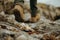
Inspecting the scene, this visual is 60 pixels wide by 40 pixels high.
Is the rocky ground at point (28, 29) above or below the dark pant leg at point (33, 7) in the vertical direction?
below

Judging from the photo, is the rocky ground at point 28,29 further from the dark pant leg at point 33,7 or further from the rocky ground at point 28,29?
the dark pant leg at point 33,7

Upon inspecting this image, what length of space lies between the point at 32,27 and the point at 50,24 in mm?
276

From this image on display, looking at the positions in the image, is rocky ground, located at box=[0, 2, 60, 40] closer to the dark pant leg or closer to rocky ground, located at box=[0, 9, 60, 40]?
rocky ground, located at box=[0, 9, 60, 40]

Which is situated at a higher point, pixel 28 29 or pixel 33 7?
pixel 33 7

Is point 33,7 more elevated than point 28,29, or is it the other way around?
point 33,7

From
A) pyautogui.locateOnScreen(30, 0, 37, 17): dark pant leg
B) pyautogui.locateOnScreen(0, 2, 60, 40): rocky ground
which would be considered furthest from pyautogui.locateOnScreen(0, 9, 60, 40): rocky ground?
pyautogui.locateOnScreen(30, 0, 37, 17): dark pant leg

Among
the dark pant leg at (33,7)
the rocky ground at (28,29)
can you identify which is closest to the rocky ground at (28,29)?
the rocky ground at (28,29)

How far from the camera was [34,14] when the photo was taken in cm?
304

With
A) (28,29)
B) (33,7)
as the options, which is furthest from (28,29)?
(33,7)

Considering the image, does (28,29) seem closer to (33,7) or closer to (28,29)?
(28,29)

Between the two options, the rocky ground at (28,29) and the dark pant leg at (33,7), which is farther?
the dark pant leg at (33,7)

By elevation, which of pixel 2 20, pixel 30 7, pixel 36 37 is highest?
pixel 30 7

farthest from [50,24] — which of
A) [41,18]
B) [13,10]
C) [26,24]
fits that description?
[13,10]

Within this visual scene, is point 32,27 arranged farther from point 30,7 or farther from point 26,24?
point 30,7
